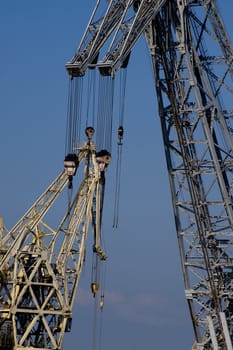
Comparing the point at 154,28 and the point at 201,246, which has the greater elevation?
the point at 154,28

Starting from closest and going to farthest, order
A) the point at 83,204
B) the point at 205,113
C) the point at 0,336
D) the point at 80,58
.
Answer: the point at 80,58 → the point at 205,113 → the point at 0,336 → the point at 83,204

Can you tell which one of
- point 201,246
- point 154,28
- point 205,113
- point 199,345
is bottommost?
point 199,345

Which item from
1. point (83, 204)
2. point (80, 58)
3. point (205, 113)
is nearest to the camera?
point (80, 58)

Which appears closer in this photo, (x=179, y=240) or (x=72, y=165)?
(x=72, y=165)

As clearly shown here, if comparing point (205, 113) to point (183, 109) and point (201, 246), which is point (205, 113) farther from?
point (201, 246)

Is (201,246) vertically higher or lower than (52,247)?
lower

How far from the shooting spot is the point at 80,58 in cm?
5347

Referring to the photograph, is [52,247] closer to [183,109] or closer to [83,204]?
[83,204]

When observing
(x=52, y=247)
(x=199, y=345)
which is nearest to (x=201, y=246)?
(x=199, y=345)

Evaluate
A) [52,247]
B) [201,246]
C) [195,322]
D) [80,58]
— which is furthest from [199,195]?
[52,247]

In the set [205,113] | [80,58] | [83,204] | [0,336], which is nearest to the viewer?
[80,58]

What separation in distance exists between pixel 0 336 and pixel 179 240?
62.5ft

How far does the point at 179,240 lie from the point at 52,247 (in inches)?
651

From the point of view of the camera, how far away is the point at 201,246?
58.5 m
